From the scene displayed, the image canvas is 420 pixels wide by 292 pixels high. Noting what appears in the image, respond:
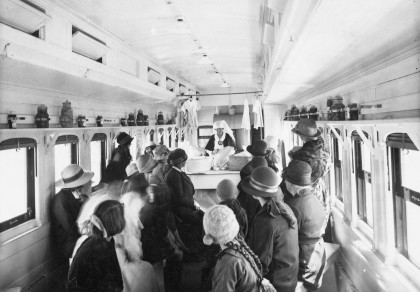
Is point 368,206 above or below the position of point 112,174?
below

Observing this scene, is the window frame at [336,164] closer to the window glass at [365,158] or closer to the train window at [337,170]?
the train window at [337,170]

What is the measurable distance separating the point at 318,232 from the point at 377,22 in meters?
1.81

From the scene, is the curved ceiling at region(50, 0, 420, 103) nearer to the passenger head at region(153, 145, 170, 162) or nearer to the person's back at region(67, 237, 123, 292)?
the passenger head at region(153, 145, 170, 162)

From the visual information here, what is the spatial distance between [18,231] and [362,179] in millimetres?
3960

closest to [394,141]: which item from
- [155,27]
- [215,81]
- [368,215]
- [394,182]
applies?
[394,182]

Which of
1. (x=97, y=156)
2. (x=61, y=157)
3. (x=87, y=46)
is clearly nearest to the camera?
(x=87, y=46)

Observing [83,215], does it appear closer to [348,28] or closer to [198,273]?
[198,273]

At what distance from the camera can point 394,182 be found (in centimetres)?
282

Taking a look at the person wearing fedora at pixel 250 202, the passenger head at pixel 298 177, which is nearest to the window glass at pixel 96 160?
the person wearing fedora at pixel 250 202

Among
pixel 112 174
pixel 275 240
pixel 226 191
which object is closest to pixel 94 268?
pixel 275 240

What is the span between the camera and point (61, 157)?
13.8ft

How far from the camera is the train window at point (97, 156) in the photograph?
5.04m

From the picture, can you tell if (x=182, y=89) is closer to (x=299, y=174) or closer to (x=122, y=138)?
(x=122, y=138)

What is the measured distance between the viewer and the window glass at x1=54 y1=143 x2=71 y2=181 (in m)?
4.04
